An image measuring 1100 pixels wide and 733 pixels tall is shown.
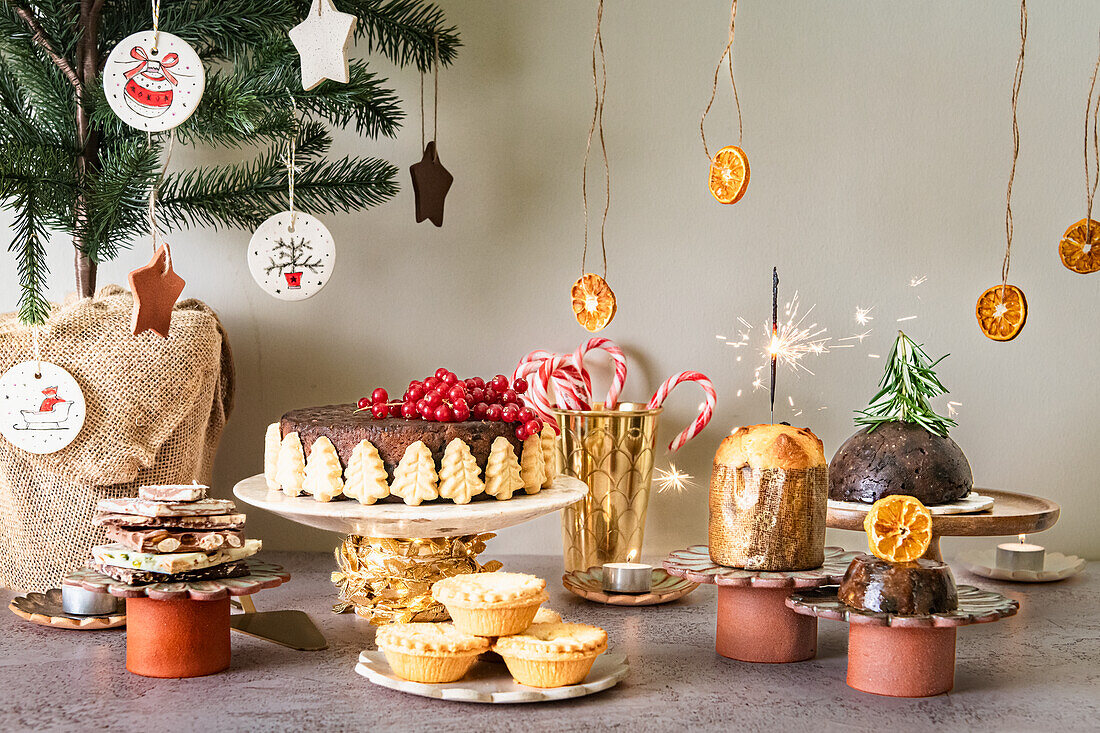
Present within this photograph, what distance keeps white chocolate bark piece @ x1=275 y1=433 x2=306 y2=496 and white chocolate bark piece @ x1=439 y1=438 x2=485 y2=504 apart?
0.18 metres

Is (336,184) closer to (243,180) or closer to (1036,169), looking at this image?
(243,180)

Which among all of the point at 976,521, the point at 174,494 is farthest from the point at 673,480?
the point at 174,494

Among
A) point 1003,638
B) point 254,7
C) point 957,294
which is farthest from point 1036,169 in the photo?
point 254,7

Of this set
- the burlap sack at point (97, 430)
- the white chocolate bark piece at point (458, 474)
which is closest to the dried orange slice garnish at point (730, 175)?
the white chocolate bark piece at point (458, 474)

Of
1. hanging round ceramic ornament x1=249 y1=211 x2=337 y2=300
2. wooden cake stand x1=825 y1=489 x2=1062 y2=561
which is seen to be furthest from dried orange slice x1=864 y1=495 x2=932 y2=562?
hanging round ceramic ornament x1=249 y1=211 x2=337 y2=300

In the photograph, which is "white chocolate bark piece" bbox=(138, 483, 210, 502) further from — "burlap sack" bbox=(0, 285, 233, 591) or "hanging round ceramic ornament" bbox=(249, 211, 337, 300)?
"hanging round ceramic ornament" bbox=(249, 211, 337, 300)

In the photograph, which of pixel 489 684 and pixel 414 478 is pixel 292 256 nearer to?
pixel 414 478

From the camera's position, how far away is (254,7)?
1.42 m

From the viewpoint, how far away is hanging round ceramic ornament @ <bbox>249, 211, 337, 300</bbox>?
1438mm

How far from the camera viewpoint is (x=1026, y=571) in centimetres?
160

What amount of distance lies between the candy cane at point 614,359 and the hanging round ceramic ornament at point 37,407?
778 millimetres

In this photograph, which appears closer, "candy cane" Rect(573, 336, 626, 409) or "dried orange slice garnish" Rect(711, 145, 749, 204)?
"dried orange slice garnish" Rect(711, 145, 749, 204)

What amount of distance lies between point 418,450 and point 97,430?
0.48 m

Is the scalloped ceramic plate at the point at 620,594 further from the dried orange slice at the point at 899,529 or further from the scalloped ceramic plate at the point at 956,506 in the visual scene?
the dried orange slice at the point at 899,529
